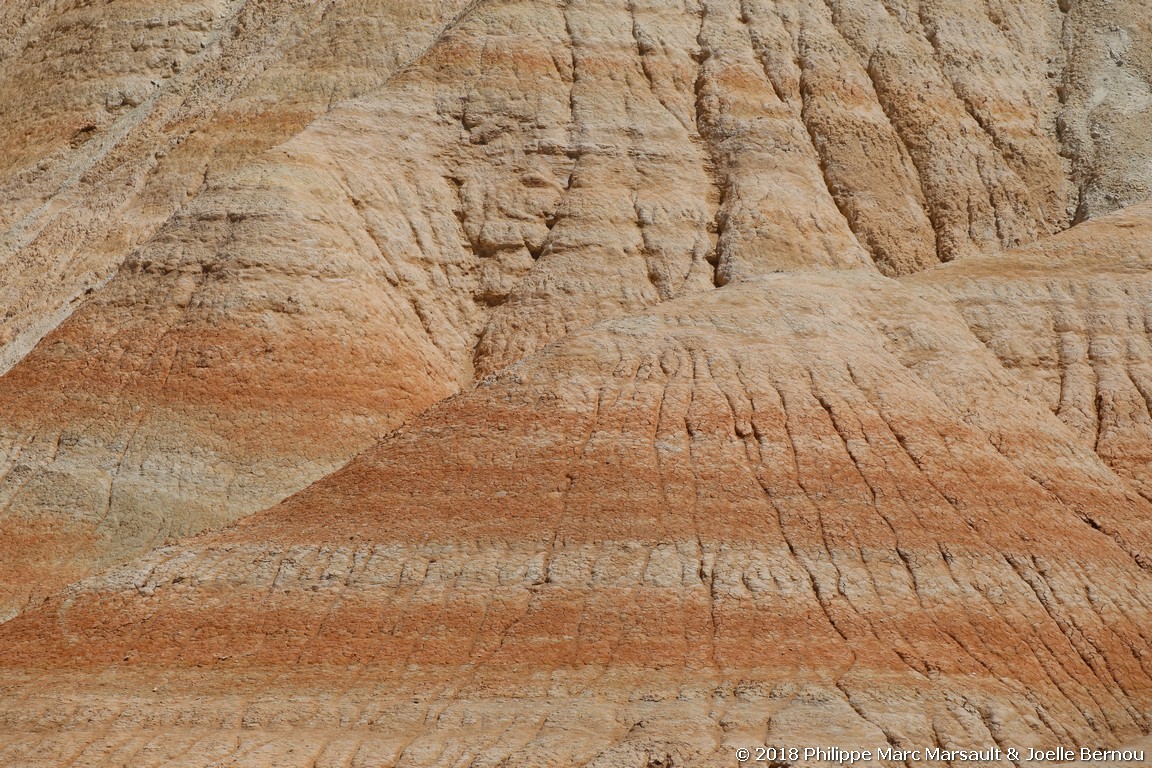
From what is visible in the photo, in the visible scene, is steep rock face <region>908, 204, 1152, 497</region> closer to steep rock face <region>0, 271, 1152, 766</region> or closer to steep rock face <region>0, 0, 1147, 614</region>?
steep rock face <region>0, 271, 1152, 766</region>

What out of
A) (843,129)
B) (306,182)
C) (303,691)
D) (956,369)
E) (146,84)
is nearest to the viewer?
(303,691)

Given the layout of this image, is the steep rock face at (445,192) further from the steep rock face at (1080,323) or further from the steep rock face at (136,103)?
the steep rock face at (1080,323)

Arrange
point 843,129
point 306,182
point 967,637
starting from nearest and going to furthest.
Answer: point 967,637
point 306,182
point 843,129

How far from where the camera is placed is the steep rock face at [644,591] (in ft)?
76.7

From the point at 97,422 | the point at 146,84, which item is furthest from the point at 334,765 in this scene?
the point at 146,84

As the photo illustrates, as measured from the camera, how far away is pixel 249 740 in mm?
23031

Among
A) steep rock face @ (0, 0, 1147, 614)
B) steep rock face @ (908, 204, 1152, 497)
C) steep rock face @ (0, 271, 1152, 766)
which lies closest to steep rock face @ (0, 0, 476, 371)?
steep rock face @ (0, 0, 1147, 614)

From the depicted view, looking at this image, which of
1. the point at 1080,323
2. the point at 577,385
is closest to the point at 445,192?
the point at 577,385

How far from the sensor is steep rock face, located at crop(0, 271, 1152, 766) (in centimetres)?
2339

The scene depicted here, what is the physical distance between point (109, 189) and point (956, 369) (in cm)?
2609

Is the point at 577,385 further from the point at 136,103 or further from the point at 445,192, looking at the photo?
the point at 136,103

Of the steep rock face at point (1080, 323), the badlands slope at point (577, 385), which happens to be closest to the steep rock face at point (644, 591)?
the badlands slope at point (577, 385)

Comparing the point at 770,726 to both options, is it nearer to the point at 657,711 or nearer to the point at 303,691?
the point at 657,711

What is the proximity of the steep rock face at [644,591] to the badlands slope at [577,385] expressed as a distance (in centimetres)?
8
